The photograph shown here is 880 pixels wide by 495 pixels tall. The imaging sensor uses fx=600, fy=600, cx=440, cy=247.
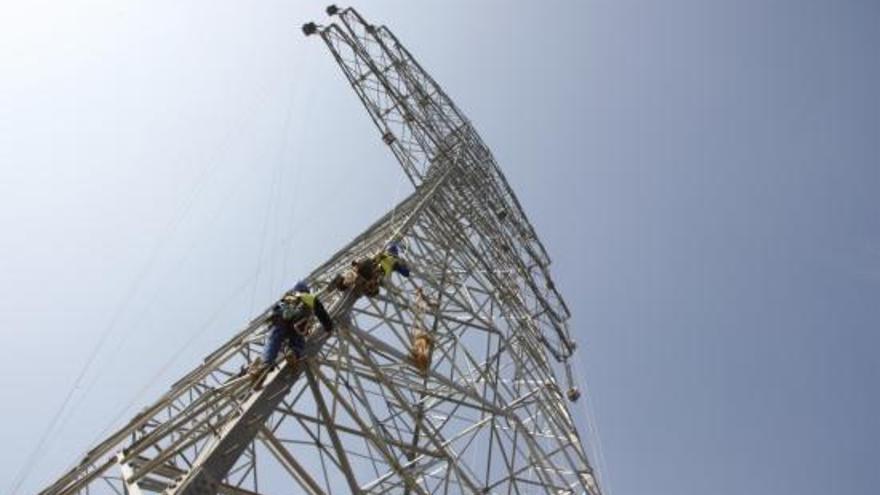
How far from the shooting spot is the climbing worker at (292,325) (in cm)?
758

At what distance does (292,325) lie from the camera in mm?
7762

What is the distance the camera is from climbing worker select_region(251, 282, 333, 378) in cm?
758

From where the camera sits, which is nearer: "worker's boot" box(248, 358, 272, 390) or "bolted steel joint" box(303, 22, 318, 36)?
"worker's boot" box(248, 358, 272, 390)

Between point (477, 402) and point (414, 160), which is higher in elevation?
point (414, 160)

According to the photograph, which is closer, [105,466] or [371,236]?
[105,466]

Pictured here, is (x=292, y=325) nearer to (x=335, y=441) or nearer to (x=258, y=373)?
(x=258, y=373)

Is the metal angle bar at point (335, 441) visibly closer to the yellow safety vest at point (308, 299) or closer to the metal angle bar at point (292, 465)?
the metal angle bar at point (292, 465)

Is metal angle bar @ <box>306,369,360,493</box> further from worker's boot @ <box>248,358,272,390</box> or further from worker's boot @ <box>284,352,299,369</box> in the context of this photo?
worker's boot @ <box>248,358,272,390</box>

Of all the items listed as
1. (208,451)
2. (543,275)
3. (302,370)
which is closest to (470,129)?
(543,275)

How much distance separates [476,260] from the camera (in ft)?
46.5

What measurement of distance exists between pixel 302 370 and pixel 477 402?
12.1 ft

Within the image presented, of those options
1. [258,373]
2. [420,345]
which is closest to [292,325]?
[258,373]

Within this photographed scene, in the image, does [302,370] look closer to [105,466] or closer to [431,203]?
[105,466]

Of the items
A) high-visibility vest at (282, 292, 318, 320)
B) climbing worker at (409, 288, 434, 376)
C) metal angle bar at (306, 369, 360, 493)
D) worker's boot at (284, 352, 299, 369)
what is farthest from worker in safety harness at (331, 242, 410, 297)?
metal angle bar at (306, 369, 360, 493)
